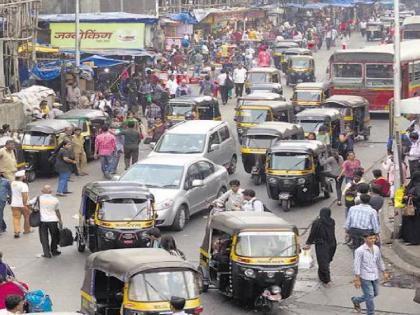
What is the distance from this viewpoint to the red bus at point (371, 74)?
4122cm

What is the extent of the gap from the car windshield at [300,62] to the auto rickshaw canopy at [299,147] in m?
27.7

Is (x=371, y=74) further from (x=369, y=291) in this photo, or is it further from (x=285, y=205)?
(x=369, y=291)

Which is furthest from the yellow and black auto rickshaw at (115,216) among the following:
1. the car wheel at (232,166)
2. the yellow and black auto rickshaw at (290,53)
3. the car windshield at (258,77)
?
the yellow and black auto rickshaw at (290,53)

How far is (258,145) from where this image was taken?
95.7 feet

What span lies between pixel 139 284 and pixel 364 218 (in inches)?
216

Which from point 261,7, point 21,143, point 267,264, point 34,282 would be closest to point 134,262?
point 267,264

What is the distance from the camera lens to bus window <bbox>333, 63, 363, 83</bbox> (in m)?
41.9

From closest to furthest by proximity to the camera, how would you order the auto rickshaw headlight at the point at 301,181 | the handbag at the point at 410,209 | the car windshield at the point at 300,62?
the handbag at the point at 410,209 → the auto rickshaw headlight at the point at 301,181 → the car windshield at the point at 300,62

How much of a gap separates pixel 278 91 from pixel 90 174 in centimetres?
1393

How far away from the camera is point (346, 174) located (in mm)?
25578

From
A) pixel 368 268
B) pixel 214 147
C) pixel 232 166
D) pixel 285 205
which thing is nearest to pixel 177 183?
pixel 285 205

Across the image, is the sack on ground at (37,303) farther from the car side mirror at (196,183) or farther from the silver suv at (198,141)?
the silver suv at (198,141)

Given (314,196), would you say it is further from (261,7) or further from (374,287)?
(261,7)

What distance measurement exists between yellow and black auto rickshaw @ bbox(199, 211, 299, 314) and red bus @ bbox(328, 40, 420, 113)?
77.4 feet
